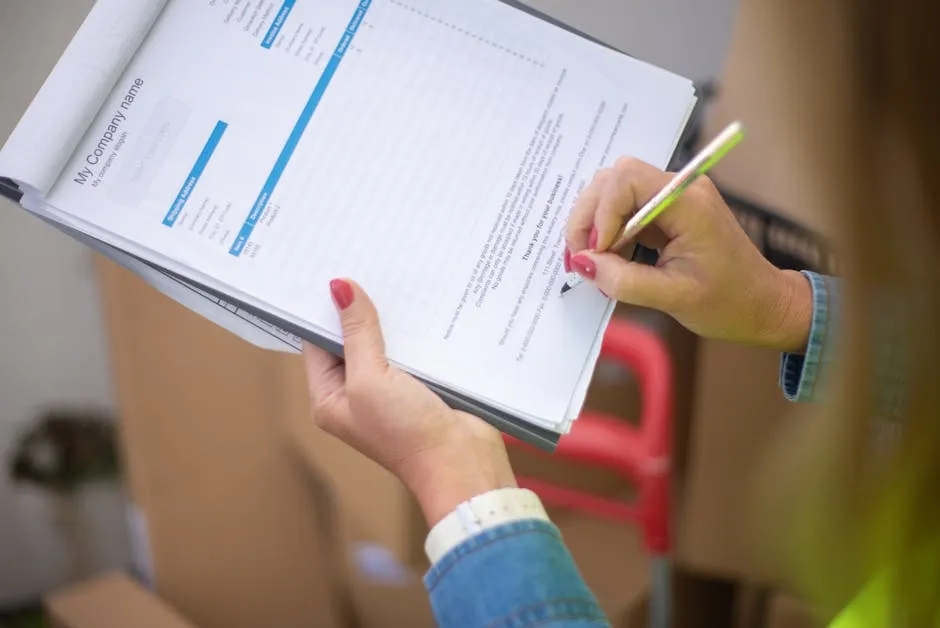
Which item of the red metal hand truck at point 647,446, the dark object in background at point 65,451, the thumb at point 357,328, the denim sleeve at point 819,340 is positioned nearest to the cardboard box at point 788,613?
the red metal hand truck at point 647,446

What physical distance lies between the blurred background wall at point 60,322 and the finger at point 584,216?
441mm

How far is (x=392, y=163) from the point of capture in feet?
1.78

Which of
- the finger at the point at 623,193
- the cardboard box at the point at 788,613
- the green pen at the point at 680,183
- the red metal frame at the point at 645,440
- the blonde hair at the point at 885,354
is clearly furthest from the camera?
the cardboard box at the point at 788,613

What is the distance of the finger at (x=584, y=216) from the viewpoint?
512 millimetres

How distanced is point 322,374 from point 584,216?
19 cm

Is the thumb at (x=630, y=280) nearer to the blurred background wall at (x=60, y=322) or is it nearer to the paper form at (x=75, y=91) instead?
the paper form at (x=75, y=91)

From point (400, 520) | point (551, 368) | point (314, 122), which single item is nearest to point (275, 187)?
point (314, 122)

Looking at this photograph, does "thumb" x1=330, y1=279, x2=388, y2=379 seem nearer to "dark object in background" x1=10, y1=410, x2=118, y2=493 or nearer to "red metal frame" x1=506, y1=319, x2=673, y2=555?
"red metal frame" x1=506, y1=319, x2=673, y2=555

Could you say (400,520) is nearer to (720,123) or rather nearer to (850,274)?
(720,123)

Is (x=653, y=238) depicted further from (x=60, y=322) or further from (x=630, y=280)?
(x=60, y=322)

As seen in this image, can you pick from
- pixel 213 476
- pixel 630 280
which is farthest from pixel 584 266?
pixel 213 476

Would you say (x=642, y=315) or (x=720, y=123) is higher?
Result: (x=720, y=123)

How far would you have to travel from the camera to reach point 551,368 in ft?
1.66

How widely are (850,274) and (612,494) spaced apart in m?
0.78
